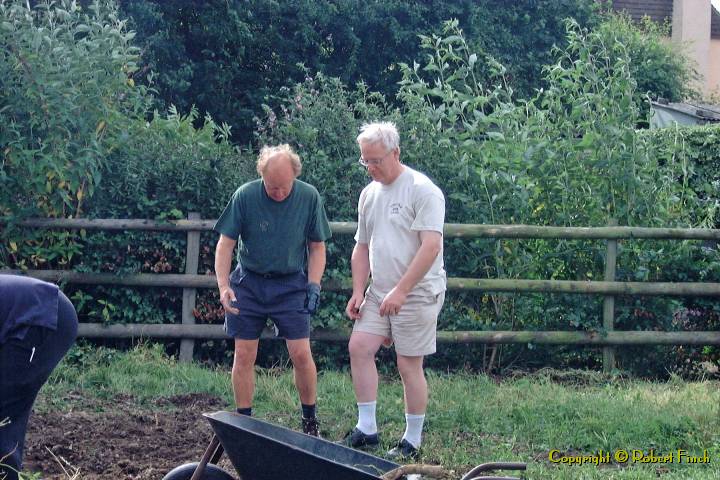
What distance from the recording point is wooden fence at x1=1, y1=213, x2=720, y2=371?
836 centimetres

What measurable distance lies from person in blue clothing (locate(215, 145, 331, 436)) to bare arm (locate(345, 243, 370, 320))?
0.79 feet

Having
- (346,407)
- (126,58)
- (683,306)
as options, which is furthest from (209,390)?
(683,306)

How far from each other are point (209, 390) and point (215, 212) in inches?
75.5

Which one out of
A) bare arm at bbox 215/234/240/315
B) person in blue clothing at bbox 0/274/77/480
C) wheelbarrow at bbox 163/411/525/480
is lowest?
wheelbarrow at bbox 163/411/525/480

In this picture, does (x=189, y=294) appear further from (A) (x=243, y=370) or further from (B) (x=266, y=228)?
(B) (x=266, y=228)

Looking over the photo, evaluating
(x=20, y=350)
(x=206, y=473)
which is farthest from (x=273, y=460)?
(x=20, y=350)

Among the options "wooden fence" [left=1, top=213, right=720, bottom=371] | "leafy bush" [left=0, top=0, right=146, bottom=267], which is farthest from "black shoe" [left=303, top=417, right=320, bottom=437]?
"leafy bush" [left=0, top=0, right=146, bottom=267]

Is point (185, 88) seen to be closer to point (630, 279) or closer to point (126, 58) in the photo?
point (126, 58)

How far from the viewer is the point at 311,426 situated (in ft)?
20.1

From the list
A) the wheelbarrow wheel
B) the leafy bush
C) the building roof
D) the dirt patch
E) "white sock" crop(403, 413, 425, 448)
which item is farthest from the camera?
the building roof

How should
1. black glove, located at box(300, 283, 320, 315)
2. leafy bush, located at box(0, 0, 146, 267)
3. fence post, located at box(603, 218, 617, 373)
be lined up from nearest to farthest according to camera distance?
black glove, located at box(300, 283, 320, 315), leafy bush, located at box(0, 0, 146, 267), fence post, located at box(603, 218, 617, 373)

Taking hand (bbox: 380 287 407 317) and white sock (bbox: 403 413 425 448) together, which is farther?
white sock (bbox: 403 413 425 448)

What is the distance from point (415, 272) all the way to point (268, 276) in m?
1.00

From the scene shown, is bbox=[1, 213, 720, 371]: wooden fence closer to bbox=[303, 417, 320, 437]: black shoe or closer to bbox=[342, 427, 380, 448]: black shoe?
bbox=[303, 417, 320, 437]: black shoe
